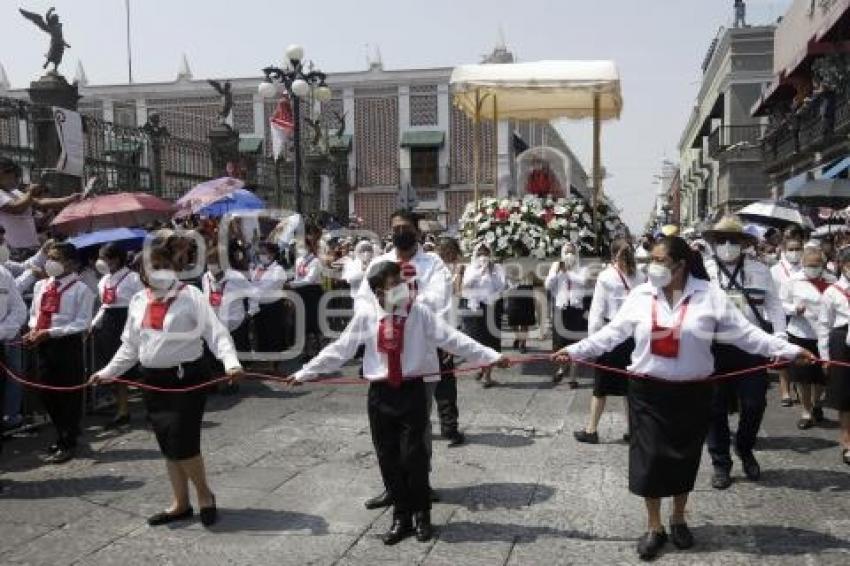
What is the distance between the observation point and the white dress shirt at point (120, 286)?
7.86 metres

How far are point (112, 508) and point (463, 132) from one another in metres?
38.0

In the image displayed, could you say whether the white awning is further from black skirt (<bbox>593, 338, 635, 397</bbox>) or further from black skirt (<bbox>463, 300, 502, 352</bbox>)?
black skirt (<bbox>593, 338, 635, 397</bbox>)

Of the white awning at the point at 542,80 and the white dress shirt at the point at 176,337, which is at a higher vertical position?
the white awning at the point at 542,80

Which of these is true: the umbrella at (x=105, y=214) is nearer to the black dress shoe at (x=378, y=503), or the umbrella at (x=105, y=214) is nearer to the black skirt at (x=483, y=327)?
the black skirt at (x=483, y=327)

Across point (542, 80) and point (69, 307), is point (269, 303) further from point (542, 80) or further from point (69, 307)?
point (542, 80)

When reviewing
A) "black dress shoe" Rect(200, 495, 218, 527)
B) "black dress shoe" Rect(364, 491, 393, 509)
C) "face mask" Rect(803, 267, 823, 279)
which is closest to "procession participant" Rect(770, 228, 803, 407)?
"face mask" Rect(803, 267, 823, 279)

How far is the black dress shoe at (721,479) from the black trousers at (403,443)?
7.14 feet

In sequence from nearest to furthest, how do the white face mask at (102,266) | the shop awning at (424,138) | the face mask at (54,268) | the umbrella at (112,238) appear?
the face mask at (54,268)
the white face mask at (102,266)
the umbrella at (112,238)
the shop awning at (424,138)

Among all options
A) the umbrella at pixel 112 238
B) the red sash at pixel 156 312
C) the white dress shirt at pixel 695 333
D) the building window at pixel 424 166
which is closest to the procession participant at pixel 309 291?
the umbrella at pixel 112 238

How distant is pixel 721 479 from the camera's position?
571cm

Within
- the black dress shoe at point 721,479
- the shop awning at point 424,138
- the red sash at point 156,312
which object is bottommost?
the black dress shoe at point 721,479

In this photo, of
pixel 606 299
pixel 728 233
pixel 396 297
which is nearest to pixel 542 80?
pixel 606 299

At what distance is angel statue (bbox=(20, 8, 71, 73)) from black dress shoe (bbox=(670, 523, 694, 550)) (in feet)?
35.3

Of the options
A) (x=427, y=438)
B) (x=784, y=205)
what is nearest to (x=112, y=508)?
(x=427, y=438)
